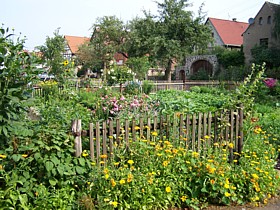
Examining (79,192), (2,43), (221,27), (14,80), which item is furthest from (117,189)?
(221,27)

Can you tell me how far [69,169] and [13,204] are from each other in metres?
0.62

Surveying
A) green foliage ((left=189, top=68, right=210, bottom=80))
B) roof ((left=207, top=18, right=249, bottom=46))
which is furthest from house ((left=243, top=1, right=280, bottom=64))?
roof ((left=207, top=18, right=249, bottom=46))

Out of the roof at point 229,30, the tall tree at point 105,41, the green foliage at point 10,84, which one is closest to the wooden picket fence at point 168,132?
the green foliage at point 10,84

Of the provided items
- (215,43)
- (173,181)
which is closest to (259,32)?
(215,43)

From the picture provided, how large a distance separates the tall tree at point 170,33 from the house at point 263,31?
14.4 ft

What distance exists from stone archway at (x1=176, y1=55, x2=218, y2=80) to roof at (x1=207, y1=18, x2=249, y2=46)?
959cm

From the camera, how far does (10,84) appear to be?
2906 mm

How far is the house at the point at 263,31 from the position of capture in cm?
2712

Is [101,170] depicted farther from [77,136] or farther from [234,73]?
[234,73]

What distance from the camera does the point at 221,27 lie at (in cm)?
4194

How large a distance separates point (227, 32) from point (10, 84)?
42669mm

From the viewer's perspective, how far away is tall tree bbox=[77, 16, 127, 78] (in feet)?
123

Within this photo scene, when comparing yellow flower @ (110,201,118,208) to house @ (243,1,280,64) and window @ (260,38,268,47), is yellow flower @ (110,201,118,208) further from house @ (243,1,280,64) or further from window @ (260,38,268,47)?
window @ (260,38,268,47)

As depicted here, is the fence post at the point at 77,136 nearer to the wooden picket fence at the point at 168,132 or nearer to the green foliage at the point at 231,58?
the wooden picket fence at the point at 168,132
